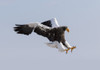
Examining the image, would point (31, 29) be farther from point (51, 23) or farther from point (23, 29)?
point (51, 23)

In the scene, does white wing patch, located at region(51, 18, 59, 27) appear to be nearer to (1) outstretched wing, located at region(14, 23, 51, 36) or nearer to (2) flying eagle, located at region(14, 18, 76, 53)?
(2) flying eagle, located at region(14, 18, 76, 53)

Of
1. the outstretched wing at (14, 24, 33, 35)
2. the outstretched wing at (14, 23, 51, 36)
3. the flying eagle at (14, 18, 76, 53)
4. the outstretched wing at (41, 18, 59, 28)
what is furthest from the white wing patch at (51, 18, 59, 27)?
the outstretched wing at (14, 24, 33, 35)

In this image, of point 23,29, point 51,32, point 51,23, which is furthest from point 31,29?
point 51,23

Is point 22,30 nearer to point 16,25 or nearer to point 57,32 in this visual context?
point 16,25

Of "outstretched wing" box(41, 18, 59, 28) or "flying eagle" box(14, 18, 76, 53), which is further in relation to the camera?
"outstretched wing" box(41, 18, 59, 28)

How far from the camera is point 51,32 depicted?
168 feet

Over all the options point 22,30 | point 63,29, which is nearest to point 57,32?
point 63,29

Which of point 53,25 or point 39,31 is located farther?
point 53,25

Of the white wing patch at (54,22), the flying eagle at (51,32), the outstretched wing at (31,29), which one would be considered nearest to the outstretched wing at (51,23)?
the white wing patch at (54,22)

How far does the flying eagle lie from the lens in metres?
50.2

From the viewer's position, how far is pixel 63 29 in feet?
169

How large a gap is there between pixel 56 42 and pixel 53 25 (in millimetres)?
3823

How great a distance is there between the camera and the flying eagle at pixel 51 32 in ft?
165

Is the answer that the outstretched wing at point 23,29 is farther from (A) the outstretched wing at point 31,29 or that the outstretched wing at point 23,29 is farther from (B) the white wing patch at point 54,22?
(B) the white wing patch at point 54,22
